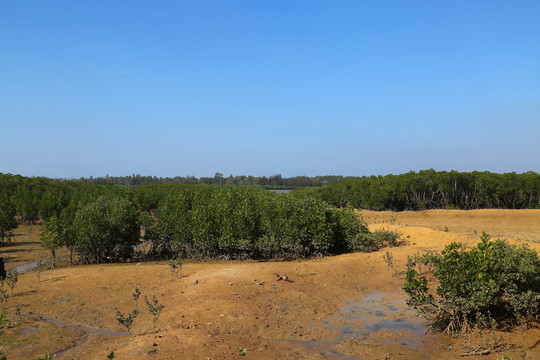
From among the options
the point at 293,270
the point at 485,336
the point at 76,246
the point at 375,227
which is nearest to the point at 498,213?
the point at 375,227

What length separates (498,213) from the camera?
32531mm

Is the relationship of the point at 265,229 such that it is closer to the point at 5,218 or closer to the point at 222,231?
the point at 222,231

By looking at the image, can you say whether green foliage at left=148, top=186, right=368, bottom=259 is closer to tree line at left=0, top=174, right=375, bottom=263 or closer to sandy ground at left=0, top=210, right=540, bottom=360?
tree line at left=0, top=174, right=375, bottom=263

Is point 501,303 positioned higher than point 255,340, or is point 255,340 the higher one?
point 501,303

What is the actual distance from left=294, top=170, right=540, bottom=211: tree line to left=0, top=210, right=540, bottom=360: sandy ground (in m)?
27.7

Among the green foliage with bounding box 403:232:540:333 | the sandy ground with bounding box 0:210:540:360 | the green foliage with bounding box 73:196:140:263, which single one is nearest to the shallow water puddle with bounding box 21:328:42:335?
the sandy ground with bounding box 0:210:540:360

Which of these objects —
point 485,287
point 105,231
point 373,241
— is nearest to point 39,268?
point 105,231

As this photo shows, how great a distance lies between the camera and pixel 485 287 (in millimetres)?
7652

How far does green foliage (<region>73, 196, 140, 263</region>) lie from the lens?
19516mm

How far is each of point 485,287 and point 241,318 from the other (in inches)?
230

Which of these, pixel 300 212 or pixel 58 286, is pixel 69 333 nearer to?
pixel 58 286

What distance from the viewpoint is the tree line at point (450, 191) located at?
39781mm

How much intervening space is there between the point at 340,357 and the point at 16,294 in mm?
11779

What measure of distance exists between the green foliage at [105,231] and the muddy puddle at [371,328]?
582 inches
